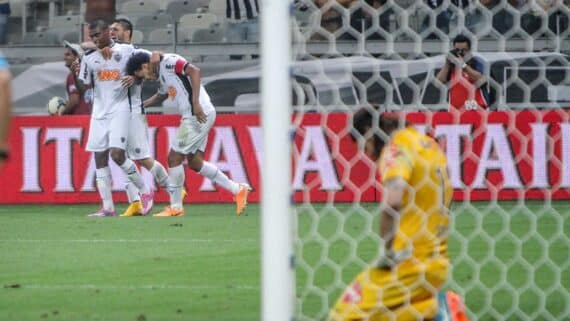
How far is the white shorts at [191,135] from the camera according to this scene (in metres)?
13.5

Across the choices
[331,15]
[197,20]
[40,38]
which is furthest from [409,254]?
[40,38]

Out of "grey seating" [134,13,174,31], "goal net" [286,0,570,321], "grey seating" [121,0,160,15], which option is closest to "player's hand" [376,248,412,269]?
"goal net" [286,0,570,321]

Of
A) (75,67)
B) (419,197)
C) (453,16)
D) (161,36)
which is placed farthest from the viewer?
(161,36)

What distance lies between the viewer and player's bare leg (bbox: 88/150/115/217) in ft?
44.3

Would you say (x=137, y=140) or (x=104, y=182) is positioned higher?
(x=137, y=140)

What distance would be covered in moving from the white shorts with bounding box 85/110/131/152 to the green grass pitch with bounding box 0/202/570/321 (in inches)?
28.0

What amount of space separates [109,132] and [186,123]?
0.76m

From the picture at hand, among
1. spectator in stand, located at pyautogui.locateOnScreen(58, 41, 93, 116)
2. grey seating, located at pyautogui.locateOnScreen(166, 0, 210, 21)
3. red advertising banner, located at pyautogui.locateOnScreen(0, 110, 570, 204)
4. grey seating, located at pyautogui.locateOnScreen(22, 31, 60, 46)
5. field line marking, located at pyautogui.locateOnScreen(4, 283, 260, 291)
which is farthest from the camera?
grey seating, located at pyautogui.locateOnScreen(22, 31, 60, 46)

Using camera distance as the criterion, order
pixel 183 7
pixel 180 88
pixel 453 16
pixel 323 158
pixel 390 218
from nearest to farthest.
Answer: pixel 390 218 → pixel 453 16 → pixel 323 158 → pixel 180 88 → pixel 183 7

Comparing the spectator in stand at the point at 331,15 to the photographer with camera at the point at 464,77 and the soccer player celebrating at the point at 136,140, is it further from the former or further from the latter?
the soccer player celebrating at the point at 136,140

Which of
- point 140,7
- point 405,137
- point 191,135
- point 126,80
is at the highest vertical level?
point 140,7

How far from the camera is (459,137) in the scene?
1354 cm

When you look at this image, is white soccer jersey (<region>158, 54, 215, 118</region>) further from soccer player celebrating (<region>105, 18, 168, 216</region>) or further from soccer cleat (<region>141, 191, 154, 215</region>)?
soccer cleat (<region>141, 191, 154, 215</region>)

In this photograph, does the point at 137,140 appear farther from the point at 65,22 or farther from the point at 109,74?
the point at 65,22
